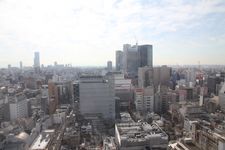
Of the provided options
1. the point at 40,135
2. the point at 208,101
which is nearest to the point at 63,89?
the point at 40,135

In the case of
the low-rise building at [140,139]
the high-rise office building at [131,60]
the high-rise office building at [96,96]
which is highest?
the high-rise office building at [131,60]

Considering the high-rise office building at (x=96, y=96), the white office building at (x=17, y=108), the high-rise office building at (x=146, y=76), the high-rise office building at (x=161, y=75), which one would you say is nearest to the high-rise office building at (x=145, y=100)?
the high-rise office building at (x=96, y=96)

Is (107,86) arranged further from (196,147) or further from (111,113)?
(196,147)

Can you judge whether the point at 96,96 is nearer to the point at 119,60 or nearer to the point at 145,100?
the point at 145,100

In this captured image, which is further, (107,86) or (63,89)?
(63,89)

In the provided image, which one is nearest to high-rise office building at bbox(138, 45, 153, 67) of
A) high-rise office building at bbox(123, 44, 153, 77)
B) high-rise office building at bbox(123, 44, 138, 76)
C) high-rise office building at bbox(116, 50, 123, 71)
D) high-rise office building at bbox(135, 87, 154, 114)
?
high-rise office building at bbox(123, 44, 153, 77)

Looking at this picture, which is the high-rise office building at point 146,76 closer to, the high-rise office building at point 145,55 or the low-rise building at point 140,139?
the high-rise office building at point 145,55
